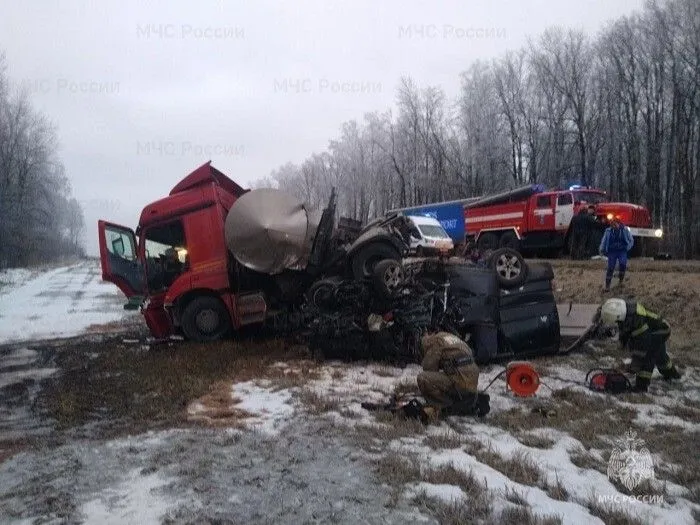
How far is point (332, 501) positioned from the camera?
3.64m

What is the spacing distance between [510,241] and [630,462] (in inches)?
657

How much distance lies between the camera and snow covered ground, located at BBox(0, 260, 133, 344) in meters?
12.4

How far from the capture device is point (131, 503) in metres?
3.62

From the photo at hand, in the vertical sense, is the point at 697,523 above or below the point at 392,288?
below

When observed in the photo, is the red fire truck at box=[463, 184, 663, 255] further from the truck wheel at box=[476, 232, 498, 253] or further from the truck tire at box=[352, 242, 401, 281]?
the truck tire at box=[352, 242, 401, 281]

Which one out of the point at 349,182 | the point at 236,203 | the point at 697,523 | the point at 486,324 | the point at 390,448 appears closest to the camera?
the point at 697,523

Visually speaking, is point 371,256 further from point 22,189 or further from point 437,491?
Answer: point 22,189

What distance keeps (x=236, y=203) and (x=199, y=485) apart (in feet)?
21.0

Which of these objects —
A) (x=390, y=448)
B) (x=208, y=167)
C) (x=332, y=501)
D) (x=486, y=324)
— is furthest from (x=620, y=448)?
(x=208, y=167)

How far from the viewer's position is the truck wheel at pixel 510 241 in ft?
65.9

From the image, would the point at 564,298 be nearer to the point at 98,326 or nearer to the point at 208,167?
the point at 208,167

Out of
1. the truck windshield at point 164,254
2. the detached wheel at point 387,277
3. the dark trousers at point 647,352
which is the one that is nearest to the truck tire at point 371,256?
the detached wheel at point 387,277

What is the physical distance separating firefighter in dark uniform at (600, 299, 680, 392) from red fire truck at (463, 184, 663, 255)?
445 inches

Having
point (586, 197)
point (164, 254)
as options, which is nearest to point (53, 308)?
point (164, 254)
